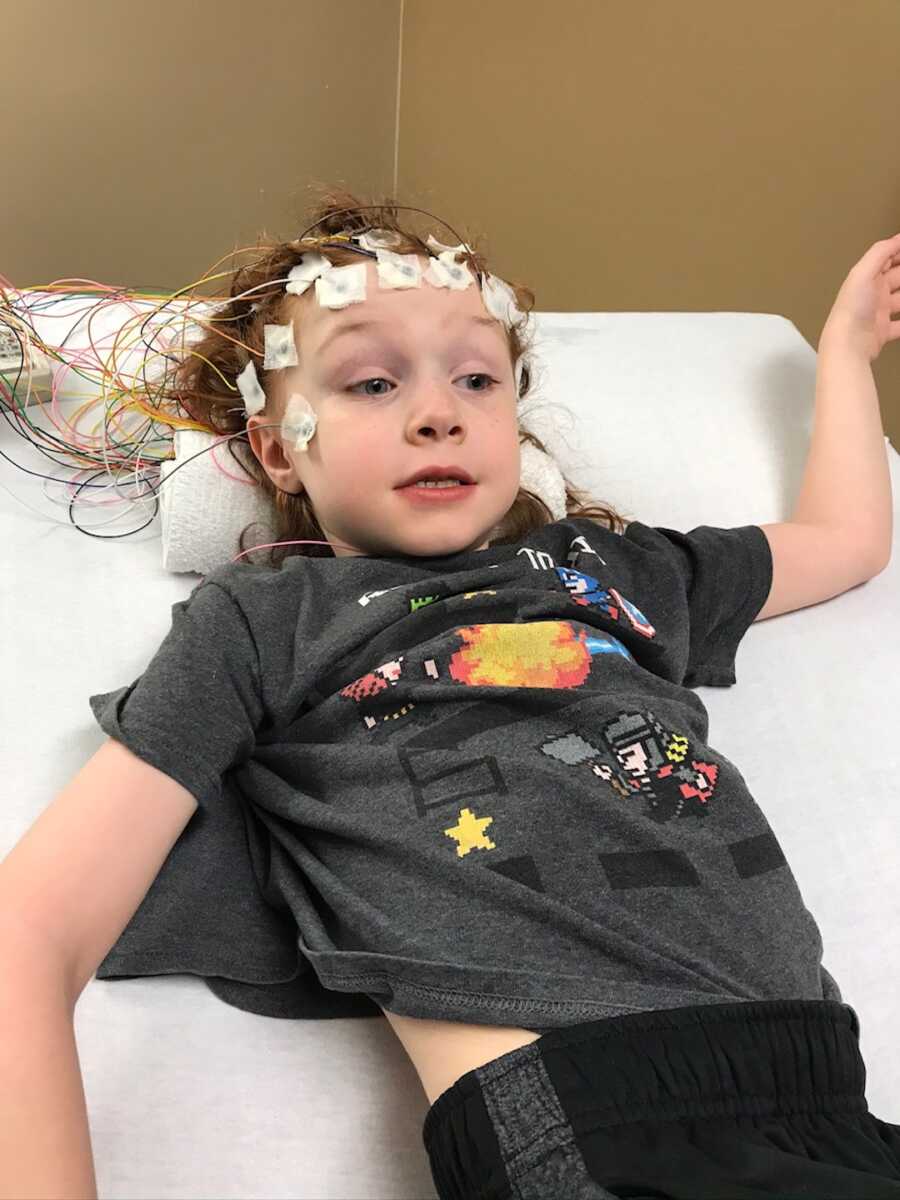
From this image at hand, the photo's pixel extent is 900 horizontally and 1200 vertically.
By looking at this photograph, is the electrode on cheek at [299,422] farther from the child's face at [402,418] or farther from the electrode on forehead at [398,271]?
the electrode on forehead at [398,271]

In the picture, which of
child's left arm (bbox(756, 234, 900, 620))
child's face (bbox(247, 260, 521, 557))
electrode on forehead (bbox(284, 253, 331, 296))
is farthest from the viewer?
child's left arm (bbox(756, 234, 900, 620))

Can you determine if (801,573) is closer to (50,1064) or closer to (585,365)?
(585,365)

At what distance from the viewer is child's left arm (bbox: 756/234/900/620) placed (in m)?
1.27

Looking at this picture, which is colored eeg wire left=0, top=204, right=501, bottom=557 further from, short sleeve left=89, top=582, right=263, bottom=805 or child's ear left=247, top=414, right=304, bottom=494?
short sleeve left=89, top=582, right=263, bottom=805

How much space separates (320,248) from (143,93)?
3.26ft

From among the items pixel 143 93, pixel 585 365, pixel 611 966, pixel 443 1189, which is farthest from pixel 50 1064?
pixel 143 93

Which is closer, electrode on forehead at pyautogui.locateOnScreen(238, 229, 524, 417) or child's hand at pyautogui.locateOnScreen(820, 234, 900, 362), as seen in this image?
electrode on forehead at pyautogui.locateOnScreen(238, 229, 524, 417)

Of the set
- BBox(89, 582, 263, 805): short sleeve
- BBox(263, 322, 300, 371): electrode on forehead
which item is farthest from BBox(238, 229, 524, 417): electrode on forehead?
BBox(89, 582, 263, 805): short sleeve

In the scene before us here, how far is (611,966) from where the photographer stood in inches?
31.9

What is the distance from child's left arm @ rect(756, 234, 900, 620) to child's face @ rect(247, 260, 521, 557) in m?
0.37

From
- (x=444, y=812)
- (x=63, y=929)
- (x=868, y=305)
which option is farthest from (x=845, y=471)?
(x=63, y=929)

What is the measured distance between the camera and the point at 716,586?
116cm

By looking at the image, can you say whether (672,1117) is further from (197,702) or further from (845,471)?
(845,471)

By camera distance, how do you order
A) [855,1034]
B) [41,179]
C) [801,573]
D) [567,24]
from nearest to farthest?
[855,1034]
[801,573]
[41,179]
[567,24]
